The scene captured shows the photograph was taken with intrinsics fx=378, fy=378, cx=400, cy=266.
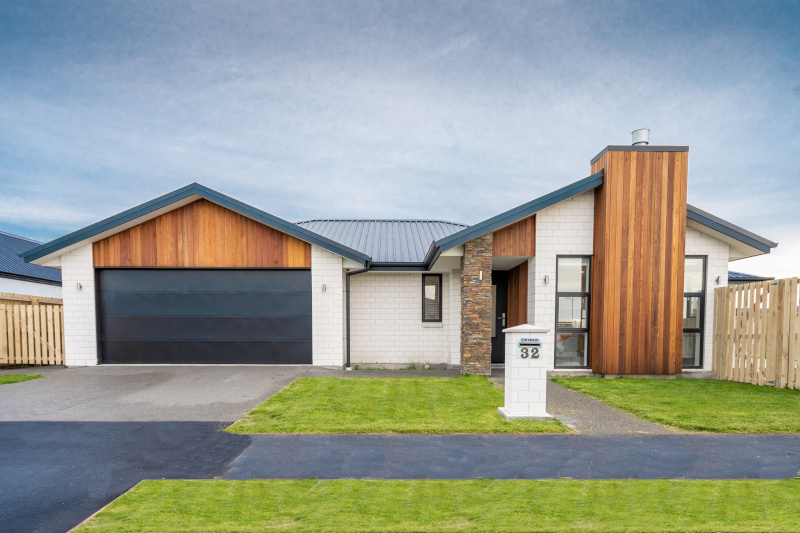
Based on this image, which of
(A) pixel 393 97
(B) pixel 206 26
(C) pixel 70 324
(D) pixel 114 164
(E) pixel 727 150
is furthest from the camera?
(D) pixel 114 164

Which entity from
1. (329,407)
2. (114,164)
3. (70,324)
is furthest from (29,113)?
(329,407)

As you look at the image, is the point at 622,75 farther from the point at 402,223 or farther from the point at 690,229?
the point at 402,223

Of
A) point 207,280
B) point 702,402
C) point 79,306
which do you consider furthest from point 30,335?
point 702,402

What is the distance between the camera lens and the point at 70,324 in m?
10.5

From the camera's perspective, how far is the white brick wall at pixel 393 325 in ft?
37.7

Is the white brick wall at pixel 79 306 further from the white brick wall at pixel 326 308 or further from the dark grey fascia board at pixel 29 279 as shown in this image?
the dark grey fascia board at pixel 29 279

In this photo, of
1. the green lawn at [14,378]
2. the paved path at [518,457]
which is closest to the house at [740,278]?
the paved path at [518,457]

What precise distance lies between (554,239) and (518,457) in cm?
674

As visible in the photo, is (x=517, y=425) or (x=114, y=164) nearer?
(x=517, y=425)

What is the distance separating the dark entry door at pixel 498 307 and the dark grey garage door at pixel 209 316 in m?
5.78

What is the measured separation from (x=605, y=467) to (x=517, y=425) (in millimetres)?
1430

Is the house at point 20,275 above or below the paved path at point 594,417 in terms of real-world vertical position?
above

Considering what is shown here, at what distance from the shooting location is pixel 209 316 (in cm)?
1073

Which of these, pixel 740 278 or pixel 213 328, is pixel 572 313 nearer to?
pixel 740 278
